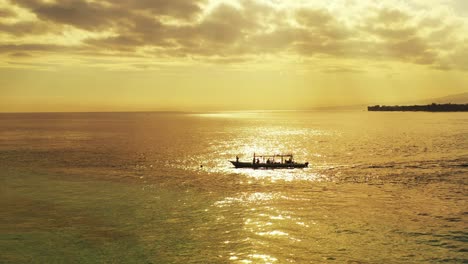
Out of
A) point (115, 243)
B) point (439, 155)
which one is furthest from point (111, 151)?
point (439, 155)

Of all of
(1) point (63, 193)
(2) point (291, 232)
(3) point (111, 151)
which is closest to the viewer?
(2) point (291, 232)

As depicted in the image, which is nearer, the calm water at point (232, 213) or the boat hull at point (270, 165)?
the calm water at point (232, 213)

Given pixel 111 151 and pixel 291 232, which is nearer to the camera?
pixel 291 232

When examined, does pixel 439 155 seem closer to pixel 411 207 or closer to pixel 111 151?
pixel 411 207

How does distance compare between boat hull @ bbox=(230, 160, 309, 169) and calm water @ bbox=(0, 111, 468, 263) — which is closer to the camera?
calm water @ bbox=(0, 111, 468, 263)

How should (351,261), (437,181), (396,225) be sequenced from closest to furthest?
(351,261), (396,225), (437,181)

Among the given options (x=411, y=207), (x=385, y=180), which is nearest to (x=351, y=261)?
(x=411, y=207)

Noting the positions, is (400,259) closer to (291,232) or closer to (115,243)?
(291,232)

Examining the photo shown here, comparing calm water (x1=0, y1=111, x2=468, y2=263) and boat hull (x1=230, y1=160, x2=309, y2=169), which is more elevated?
boat hull (x1=230, y1=160, x2=309, y2=169)

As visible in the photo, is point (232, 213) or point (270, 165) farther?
point (270, 165)

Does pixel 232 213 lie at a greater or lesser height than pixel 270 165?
lesser

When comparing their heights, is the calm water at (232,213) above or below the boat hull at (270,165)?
below
